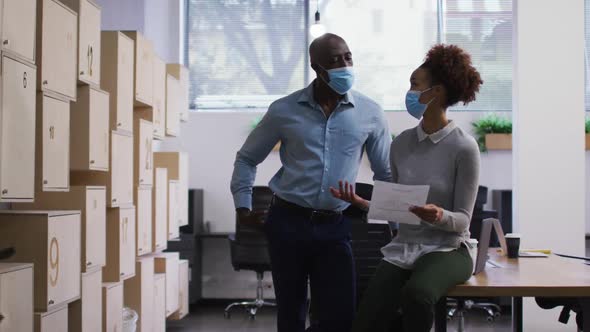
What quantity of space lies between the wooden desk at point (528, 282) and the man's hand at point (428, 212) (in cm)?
24

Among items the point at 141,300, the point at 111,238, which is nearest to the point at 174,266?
the point at 141,300

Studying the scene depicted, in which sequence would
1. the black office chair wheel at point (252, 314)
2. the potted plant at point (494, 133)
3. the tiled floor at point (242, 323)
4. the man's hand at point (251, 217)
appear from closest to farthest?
the man's hand at point (251, 217), the tiled floor at point (242, 323), the black office chair wheel at point (252, 314), the potted plant at point (494, 133)

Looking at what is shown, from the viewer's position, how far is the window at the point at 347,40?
7.12 m

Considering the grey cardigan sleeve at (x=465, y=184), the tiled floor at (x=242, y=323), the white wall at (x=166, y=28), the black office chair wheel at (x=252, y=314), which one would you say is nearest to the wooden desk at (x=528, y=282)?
the grey cardigan sleeve at (x=465, y=184)

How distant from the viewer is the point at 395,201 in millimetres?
2463

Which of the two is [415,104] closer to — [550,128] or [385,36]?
[550,128]

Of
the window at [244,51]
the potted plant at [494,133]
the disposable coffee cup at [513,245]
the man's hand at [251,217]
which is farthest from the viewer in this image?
the window at [244,51]

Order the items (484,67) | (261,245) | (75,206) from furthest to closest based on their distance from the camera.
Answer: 1. (484,67)
2. (261,245)
3. (75,206)

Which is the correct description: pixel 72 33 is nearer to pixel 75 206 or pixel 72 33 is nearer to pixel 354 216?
pixel 75 206

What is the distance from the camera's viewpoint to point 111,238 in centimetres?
416

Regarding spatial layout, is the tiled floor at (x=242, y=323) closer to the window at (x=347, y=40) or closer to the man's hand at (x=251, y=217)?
the window at (x=347, y=40)

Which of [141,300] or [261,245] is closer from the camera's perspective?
[141,300]

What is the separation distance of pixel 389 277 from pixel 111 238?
82.6 inches

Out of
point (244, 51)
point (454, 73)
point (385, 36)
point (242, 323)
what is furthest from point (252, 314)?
point (454, 73)
